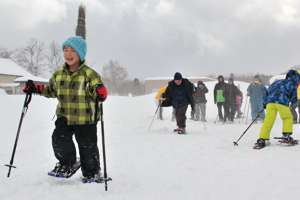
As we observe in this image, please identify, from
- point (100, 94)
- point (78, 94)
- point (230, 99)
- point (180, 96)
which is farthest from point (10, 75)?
point (100, 94)

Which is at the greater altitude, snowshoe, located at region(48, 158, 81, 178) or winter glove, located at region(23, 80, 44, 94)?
winter glove, located at region(23, 80, 44, 94)

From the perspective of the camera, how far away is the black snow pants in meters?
2.71

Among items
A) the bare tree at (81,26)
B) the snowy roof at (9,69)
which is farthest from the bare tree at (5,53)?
the bare tree at (81,26)

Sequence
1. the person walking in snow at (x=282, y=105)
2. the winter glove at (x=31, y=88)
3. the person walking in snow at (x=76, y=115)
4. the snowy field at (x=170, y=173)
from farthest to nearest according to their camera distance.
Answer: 1. the person walking in snow at (x=282, y=105)
2. the winter glove at (x=31, y=88)
3. the person walking in snow at (x=76, y=115)
4. the snowy field at (x=170, y=173)

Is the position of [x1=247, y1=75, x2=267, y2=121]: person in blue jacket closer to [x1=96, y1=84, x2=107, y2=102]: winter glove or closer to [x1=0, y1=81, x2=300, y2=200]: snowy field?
[x1=0, y1=81, x2=300, y2=200]: snowy field

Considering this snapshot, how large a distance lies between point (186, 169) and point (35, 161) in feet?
7.52

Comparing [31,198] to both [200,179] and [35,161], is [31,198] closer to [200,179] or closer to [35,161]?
[35,161]

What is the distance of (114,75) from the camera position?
7025 cm

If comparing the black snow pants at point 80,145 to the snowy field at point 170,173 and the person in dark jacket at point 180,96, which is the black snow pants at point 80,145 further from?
the person in dark jacket at point 180,96

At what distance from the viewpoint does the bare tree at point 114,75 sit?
69.9 m

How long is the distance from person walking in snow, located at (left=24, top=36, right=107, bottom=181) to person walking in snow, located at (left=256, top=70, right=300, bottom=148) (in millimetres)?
3156

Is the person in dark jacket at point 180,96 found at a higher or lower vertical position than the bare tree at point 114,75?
lower

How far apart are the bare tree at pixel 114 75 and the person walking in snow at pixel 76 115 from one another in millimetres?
67525

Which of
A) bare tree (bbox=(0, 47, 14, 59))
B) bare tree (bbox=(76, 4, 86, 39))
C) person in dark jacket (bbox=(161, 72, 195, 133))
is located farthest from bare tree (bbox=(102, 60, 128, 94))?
person in dark jacket (bbox=(161, 72, 195, 133))
